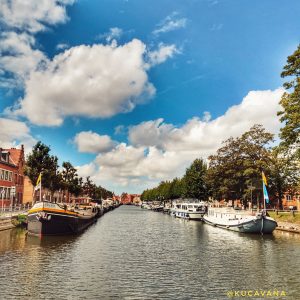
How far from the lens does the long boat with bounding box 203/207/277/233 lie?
48312 mm

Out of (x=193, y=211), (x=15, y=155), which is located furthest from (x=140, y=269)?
(x=193, y=211)

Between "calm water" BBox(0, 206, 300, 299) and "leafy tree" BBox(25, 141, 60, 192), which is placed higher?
"leafy tree" BBox(25, 141, 60, 192)

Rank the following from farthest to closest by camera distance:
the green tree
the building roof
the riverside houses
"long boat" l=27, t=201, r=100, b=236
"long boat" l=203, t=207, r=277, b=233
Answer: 1. the green tree
2. the building roof
3. the riverside houses
4. "long boat" l=203, t=207, r=277, b=233
5. "long boat" l=27, t=201, r=100, b=236

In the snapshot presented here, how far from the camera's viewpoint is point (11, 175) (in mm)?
73375

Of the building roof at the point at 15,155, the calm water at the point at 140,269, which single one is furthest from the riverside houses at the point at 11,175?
the calm water at the point at 140,269

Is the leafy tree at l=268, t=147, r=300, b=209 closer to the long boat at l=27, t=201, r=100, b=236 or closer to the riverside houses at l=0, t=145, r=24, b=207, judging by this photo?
the long boat at l=27, t=201, r=100, b=236

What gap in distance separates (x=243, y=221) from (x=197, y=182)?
204 feet

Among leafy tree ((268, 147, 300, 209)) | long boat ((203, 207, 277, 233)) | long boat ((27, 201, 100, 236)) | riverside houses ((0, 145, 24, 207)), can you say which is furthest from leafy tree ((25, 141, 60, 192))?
leafy tree ((268, 147, 300, 209))

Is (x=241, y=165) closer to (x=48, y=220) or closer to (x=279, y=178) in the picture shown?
(x=279, y=178)

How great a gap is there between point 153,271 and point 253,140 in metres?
57.7

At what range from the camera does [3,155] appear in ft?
237

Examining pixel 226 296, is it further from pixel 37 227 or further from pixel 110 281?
pixel 37 227

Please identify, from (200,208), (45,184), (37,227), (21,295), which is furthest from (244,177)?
(21,295)

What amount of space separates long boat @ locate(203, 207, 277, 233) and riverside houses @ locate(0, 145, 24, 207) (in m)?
38.7
